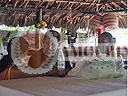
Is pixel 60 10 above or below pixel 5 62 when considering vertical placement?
above

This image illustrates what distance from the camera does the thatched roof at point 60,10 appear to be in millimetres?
4668

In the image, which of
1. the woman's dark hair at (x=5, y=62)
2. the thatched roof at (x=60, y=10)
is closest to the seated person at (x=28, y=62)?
the woman's dark hair at (x=5, y=62)

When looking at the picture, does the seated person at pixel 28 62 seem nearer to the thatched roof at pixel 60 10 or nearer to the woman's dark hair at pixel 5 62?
the woman's dark hair at pixel 5 62

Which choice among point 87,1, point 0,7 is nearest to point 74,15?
point 87,1

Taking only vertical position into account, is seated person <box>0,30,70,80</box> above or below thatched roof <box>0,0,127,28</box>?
below

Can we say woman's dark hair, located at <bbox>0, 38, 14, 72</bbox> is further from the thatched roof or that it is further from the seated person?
the thatched roof

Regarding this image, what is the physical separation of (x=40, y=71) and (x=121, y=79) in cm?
90

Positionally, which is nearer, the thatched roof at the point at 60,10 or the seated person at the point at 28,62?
the seated person at the point at 28,62

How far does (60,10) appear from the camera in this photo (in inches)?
202

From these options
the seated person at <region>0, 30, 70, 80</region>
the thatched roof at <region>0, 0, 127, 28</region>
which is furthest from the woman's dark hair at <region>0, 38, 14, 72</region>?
the thatched roof at <region>0, 0, 127, 28</region>

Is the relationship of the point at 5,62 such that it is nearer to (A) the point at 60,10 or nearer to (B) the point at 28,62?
(B) the point at 28,62

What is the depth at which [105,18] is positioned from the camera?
5945 millimetres

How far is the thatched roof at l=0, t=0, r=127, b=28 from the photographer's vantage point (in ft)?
15.3

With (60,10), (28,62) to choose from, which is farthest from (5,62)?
(60,10)
